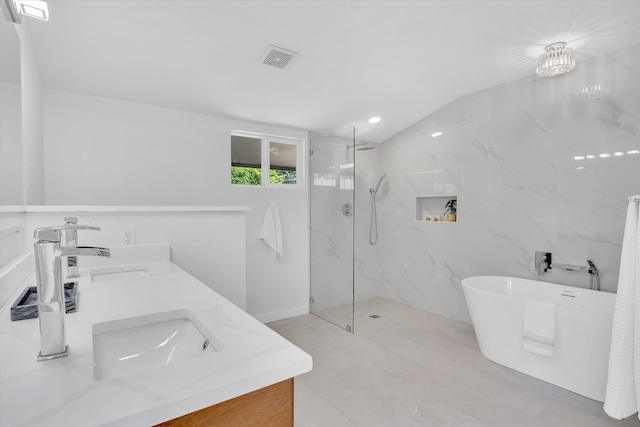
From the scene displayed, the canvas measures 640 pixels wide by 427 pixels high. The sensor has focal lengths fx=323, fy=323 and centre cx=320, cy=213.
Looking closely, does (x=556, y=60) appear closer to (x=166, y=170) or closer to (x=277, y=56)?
(x=277, y=56)

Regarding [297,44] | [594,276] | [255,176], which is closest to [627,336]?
[594,276]

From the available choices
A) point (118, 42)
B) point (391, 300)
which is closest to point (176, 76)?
point (118, 42)

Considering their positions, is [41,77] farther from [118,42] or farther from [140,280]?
[140,280]

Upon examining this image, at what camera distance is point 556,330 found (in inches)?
90.3

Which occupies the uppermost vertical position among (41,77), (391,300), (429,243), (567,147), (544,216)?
(41,77)

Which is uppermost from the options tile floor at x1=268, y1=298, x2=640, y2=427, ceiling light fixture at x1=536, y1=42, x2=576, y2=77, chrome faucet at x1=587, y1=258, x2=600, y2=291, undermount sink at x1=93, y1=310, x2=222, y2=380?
ceiling light fixture at x1=536, y1=42, x2=576, y2=77

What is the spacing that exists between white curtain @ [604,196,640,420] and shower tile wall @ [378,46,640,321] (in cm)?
100

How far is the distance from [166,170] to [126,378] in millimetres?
2634

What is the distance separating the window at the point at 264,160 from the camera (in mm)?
3570

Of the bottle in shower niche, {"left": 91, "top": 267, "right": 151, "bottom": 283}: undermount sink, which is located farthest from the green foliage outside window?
the bottle in shower niche

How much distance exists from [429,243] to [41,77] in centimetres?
402

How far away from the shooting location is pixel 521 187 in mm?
3195

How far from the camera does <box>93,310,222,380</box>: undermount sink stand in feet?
3.20

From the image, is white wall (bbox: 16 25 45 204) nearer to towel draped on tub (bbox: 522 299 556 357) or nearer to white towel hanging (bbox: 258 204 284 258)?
white towel hanging (bbox: 258 204 284 258)
